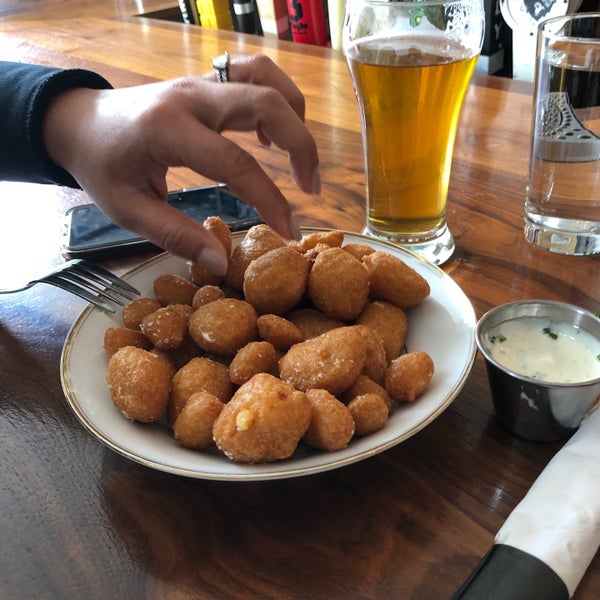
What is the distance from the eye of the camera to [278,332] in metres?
0.68

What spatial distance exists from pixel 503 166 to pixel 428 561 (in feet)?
2.87

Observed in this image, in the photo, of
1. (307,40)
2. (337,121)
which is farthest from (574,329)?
(307,40)

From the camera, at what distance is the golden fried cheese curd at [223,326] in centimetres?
68

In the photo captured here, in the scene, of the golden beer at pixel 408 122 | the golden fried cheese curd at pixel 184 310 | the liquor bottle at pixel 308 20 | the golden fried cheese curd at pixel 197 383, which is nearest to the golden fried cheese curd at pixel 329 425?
the golden fried cheese curd at pixel 197 383

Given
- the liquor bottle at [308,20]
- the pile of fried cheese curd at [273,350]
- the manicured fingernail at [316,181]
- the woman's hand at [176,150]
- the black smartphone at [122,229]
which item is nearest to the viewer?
the pile of fried cheese curd at [273,350]

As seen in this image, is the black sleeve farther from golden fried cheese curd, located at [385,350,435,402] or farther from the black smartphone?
golden fried cheese curd, located at [385,350,435,402]

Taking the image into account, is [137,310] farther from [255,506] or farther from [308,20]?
[308,20]

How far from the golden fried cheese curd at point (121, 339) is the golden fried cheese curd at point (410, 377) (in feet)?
0.93

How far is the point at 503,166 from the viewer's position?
3.93ft

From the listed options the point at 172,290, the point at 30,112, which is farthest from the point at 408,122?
the point at 30,112

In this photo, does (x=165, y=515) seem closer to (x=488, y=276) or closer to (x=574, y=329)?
(x=574, y=329)

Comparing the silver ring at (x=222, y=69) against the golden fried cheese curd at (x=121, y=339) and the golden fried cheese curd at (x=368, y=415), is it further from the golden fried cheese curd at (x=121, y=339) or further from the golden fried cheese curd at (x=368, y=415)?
the golden fried cheese curd at (x=368, y=415)

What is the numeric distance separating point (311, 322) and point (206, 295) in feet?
0.44

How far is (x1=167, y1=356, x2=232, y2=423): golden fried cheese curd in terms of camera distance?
635 millimetres
